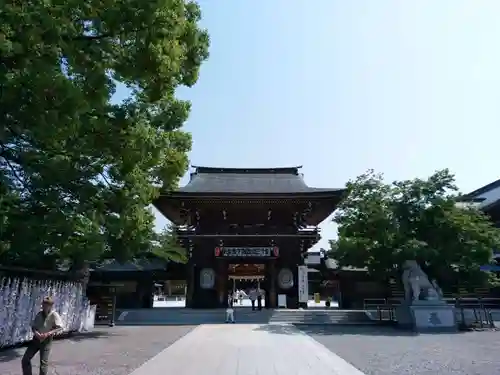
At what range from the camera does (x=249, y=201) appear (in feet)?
84.2

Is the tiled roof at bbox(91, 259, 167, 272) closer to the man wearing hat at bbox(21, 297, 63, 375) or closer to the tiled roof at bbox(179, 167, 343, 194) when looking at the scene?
the tiled roof at bbox(179, 167, 343, 194)

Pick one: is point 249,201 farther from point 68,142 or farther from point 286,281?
point 68,142

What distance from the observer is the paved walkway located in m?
8.15

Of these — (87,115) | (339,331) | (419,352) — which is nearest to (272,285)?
(339,331)

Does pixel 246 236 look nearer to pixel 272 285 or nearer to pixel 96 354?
pixel 272 285

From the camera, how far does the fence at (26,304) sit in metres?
10.7

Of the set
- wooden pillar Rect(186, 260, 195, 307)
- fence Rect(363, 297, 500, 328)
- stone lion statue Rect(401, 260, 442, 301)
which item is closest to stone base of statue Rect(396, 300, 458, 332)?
stone lion statue Rect(401, 260, 442, 301)

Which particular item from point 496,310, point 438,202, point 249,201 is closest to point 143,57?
point 438,202

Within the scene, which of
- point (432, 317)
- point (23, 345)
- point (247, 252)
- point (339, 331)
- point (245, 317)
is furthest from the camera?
point (247, 252)

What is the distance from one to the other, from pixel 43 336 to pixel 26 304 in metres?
6.35

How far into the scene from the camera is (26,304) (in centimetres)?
1179

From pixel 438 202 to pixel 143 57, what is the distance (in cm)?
1583

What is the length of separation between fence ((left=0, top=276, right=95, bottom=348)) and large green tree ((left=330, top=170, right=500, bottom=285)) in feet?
39.2

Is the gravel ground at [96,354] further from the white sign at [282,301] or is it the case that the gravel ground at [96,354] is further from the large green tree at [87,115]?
the white sign at [282,301]
